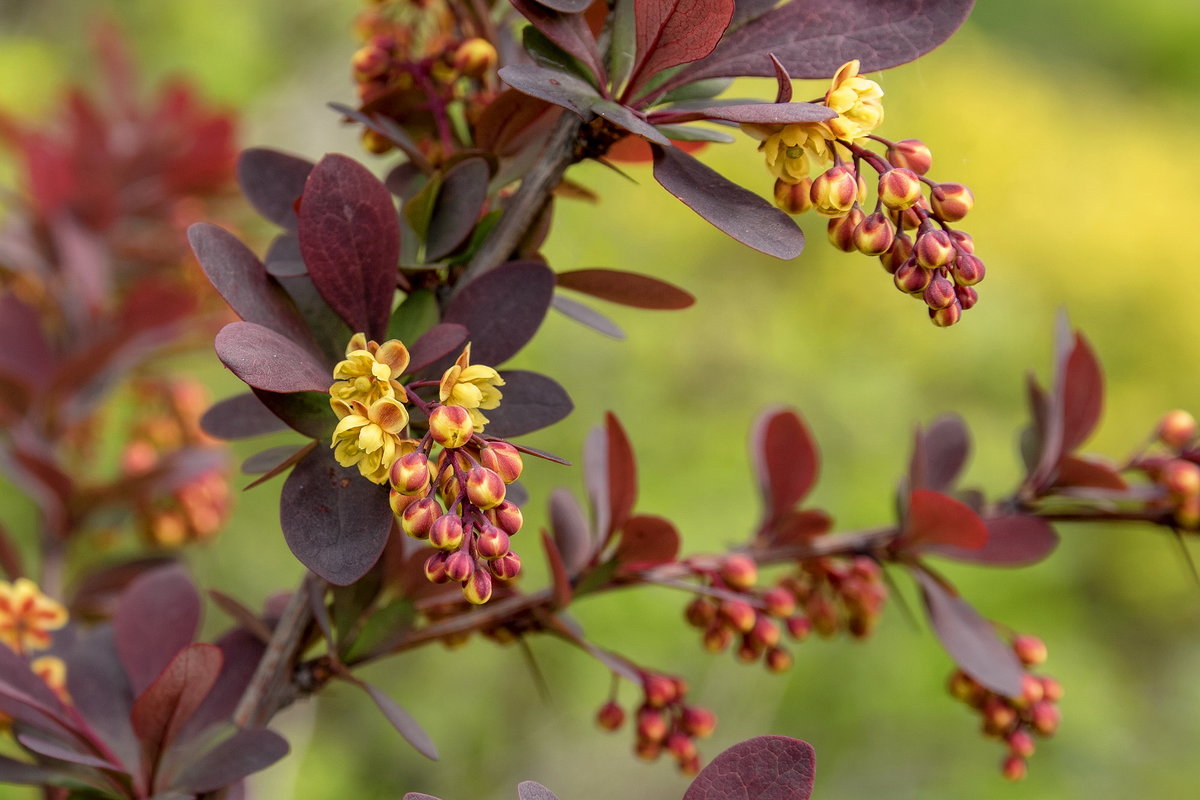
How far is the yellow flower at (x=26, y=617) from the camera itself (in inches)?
22.8

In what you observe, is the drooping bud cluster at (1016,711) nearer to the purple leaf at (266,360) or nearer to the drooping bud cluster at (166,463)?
the purple leaf at (266,360)

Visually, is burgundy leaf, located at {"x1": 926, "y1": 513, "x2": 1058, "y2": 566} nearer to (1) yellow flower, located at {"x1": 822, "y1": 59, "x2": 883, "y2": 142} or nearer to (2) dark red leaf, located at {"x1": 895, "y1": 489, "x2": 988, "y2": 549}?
(2) dark red leaf, located at {"x1": 895, "y1": 489, "x2": 988, "y2": 549}

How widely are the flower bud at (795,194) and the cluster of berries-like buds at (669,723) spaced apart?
31 centimetres

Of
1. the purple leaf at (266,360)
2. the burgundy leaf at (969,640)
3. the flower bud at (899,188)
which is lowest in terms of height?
the burgundy leaf at (969,640)

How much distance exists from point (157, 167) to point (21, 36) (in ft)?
8.50

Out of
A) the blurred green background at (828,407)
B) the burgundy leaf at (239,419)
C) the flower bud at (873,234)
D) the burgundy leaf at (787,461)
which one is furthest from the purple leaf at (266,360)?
the blurred green background at (828,407)

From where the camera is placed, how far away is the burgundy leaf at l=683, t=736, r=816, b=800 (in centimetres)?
39

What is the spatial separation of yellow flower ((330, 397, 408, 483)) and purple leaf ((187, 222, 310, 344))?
0.06m

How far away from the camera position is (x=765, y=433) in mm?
685

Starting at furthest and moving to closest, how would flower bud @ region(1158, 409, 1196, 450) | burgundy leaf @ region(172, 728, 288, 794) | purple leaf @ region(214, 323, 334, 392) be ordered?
flower bud @ region(1158, 409, 1196, 450) < burgundy leaf @ region(172, 728, 288, 794) < purple leaf @ region(214, 323, 334, 392)

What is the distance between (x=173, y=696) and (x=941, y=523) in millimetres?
417

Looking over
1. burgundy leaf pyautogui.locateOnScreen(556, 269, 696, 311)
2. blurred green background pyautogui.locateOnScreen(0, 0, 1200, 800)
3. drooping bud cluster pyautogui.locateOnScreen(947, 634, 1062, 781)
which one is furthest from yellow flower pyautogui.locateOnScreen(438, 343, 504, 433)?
blurred green background pyautogui.locateOnScreen(0, 0, 1200, 800)

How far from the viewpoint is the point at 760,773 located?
40cm

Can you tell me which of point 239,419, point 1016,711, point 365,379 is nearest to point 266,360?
point 365,379
